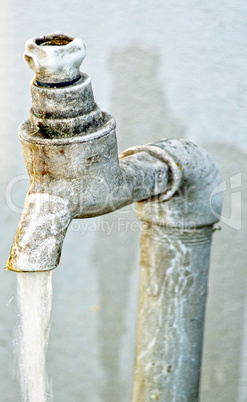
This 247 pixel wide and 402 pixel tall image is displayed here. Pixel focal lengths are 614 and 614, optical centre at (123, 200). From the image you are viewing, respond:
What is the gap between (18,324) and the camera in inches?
30.6

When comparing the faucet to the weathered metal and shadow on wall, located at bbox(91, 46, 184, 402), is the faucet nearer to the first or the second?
the weathered metal

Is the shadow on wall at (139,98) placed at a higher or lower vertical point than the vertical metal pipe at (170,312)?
higher

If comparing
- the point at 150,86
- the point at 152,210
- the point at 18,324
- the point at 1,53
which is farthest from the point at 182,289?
the point at 1,53

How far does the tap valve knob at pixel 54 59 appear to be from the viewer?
621 millimetres

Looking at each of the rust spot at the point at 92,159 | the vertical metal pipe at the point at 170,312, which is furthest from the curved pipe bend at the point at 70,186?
the vertical metal pipe at the point at 170,312

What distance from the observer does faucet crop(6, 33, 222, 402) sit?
2.15ft

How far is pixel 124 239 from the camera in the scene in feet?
4.00

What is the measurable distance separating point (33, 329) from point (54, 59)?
0.34 metres

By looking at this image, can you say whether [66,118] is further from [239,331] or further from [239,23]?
[239,331]

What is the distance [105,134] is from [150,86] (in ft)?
1.36

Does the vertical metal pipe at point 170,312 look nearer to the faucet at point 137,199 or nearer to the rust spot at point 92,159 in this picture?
the faucet at point 137,199

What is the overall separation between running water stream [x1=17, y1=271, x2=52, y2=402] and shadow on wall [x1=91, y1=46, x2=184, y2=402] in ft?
1.37

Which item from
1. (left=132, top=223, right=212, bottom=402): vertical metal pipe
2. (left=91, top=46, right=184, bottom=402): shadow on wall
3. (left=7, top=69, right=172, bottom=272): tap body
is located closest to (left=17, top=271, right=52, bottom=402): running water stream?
(left=7, top=69, right=172, bottom=272): tap body

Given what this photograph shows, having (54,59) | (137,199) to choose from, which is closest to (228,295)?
(137,199)
